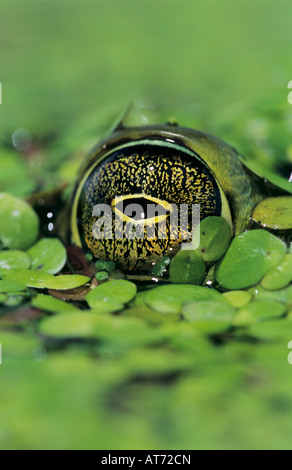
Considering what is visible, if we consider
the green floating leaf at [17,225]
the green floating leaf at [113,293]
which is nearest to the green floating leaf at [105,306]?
the green floating leaf at [113,293]

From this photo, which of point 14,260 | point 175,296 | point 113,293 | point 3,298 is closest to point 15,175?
point 14,260

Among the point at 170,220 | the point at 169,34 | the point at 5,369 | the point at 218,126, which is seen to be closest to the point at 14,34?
the point at 169,34

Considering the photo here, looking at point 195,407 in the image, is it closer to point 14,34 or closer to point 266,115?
point 266,115

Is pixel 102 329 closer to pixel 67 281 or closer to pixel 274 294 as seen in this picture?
pixel 67 281

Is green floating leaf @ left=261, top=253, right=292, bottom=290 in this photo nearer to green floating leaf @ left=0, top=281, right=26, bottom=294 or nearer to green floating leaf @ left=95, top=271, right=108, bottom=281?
green floating leaf @ left=95, top=271, right=108, bottom=281

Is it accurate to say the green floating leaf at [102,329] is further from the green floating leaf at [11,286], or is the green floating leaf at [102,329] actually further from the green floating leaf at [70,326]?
the green floating leaf at [11,286]

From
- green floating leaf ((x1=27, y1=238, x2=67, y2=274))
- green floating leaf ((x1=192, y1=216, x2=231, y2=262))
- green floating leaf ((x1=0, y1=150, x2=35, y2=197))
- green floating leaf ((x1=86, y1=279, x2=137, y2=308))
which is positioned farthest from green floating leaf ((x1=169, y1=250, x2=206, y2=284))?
green floating leaf ((x1=0, y1=150, x2=35, y2=197))
